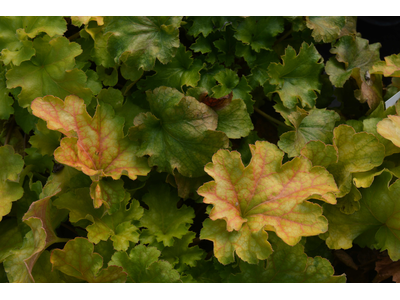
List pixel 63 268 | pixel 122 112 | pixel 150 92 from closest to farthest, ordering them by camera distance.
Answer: pixel 63 268 < pixel 150 92 < pixel 122 112

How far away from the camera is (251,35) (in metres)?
1.43

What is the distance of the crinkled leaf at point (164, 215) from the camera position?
1343 mm

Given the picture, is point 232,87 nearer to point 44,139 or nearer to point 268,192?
point 268,192

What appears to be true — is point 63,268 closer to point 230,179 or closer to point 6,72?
point 230,179

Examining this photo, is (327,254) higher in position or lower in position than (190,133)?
lower

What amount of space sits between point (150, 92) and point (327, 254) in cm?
93

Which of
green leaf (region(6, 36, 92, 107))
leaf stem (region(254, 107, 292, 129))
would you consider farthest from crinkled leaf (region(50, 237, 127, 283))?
leaf stem (region(254, 107, 292, 129))

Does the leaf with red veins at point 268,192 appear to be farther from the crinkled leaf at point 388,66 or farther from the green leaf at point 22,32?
the green leaf at point 22,32

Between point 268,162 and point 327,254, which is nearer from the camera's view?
point 268,162

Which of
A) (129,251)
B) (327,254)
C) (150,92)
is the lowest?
(327,254)

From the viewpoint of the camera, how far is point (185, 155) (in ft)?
4.21

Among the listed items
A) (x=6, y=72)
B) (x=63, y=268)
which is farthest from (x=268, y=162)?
(x=6, y=72)

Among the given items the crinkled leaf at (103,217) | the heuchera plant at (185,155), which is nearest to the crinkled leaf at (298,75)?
the heuchera plant at (185,155)

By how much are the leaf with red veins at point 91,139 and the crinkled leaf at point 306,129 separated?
0.51 m
